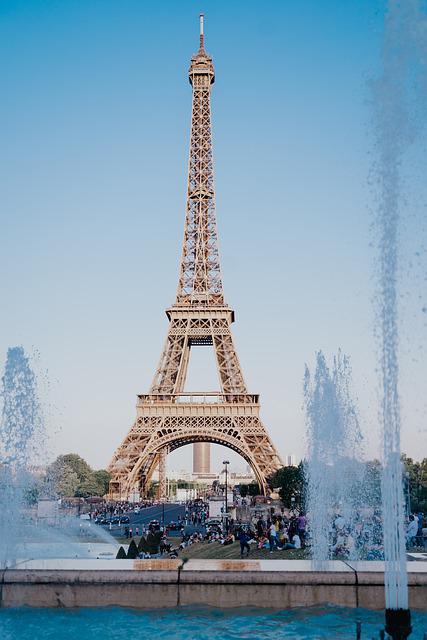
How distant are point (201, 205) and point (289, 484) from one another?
103ft

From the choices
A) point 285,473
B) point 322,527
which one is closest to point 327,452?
point 322,527

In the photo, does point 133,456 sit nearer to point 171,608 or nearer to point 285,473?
point 285,473

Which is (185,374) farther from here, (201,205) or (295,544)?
(295,544)

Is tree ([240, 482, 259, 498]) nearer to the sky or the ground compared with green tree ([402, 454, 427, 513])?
nearer to the ground

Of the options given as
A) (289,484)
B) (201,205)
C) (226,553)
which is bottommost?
(226,553)

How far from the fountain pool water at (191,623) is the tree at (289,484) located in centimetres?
4847

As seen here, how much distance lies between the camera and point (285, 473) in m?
63.0

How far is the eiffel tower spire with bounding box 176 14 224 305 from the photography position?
7300 cm

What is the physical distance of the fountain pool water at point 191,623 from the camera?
9930 mm

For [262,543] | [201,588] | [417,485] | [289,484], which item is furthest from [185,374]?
[201,588]

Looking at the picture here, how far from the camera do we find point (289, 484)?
61531 millimetres

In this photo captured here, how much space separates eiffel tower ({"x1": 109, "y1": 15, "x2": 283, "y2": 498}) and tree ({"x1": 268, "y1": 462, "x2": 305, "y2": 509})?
38.4 inches

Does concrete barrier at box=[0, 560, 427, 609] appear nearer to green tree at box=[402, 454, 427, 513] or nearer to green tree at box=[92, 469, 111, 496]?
green tree at box=[402, 454, 427, 513]

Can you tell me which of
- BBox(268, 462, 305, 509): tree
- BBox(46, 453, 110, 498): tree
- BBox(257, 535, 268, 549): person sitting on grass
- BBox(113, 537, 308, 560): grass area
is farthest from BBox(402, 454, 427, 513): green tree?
BBox(46, 453, 110, 498): tree
